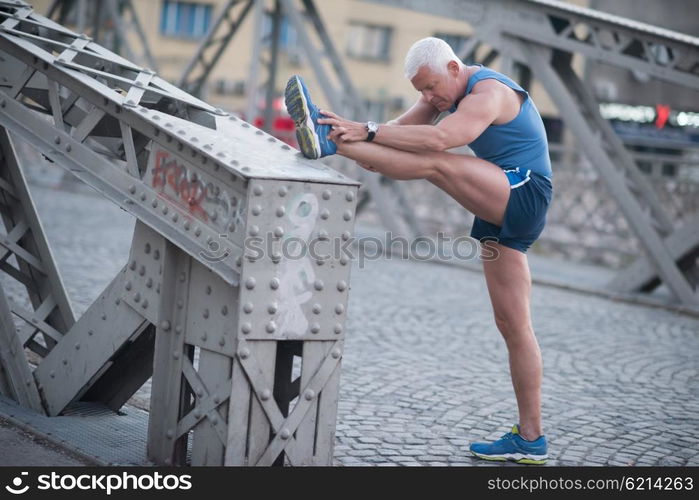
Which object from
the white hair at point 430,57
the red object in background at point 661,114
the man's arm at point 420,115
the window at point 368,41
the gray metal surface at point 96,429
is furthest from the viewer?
the window at point 368,41

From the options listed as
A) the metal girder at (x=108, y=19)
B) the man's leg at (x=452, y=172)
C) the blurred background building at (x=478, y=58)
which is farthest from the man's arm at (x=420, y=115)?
the metal girder at (x=108, y=19)

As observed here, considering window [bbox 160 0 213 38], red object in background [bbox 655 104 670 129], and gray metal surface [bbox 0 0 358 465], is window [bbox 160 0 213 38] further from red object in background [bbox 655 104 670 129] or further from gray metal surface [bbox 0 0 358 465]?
gray metal surface [bbox 0 0 358 465]

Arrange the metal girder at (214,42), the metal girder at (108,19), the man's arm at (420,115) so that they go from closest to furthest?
1. the man's arm at (420,115)
2. the metal girder at (214,42)
3. the metal girder at (108,19)

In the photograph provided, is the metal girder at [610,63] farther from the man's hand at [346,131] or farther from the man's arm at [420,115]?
the man's hand at [346,131]

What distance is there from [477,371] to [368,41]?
132 ft

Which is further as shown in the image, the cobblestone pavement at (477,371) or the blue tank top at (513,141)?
the cobblestone pavement at (477,371)

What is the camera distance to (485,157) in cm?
492

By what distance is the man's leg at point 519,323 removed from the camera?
4.93m

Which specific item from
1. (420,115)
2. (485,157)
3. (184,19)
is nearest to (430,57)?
(420,115)

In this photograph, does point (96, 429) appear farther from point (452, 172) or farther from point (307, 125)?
point (452, 172)

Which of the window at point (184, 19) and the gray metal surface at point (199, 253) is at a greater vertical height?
the window at point (184, 19)

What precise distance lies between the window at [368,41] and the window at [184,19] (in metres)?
6.20

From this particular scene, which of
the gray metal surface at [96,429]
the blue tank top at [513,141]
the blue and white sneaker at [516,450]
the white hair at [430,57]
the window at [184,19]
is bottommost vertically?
the gray metal surface at [96,429]
